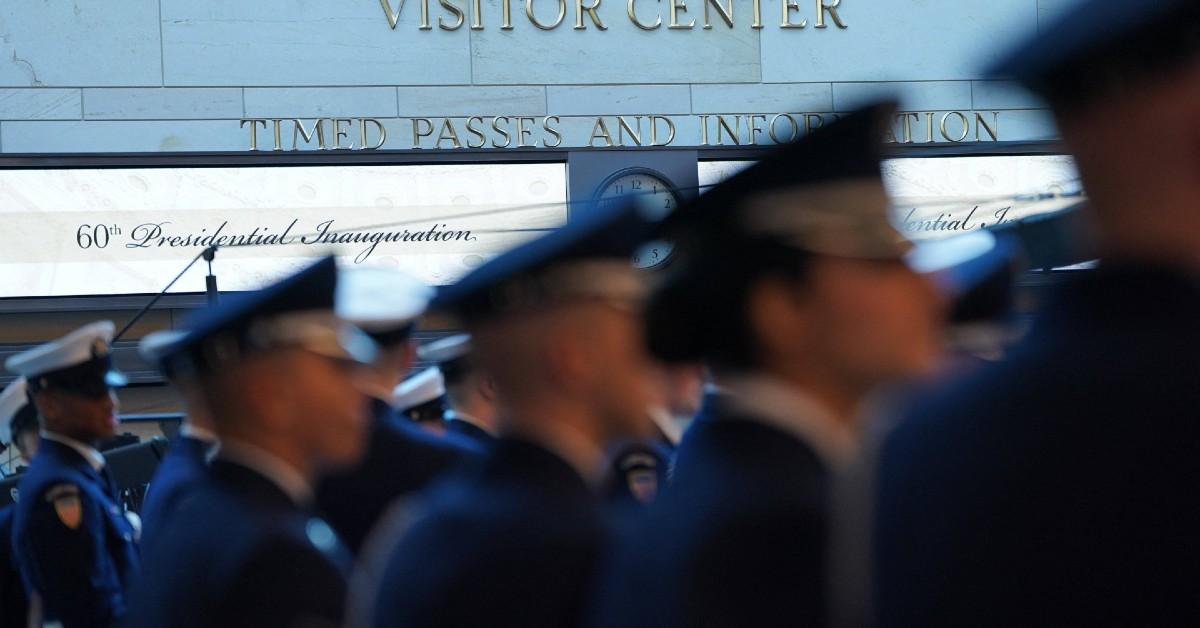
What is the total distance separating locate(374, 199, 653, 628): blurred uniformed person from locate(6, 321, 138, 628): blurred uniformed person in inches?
104

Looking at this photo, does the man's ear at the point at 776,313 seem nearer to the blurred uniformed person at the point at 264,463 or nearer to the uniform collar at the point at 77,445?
the blurred uniformed person at the point at 264,463

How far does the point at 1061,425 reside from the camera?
1.01m

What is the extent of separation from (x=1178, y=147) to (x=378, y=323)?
11.1ft

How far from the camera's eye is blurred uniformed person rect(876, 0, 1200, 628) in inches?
38.1

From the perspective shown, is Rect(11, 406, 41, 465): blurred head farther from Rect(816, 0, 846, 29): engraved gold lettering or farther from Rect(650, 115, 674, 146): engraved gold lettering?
Rect(816, 0, 846, 29): engraved gold lettering

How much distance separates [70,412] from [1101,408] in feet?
13.5

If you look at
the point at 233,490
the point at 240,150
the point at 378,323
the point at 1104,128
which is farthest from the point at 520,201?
the point at 1104,128

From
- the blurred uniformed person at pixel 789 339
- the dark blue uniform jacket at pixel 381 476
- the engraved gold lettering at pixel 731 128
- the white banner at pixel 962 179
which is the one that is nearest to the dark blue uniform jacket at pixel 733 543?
the blurred uniformed person at pixel 789 339

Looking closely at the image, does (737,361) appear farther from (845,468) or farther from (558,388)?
(558,388)

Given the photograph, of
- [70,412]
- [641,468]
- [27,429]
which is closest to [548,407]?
[641,468]

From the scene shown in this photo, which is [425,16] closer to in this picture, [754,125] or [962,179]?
[754,125]

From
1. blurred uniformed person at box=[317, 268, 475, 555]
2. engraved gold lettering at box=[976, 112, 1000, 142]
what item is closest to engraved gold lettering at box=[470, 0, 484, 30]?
engraved gold lettering at box=[976, 112, 1000, 142]

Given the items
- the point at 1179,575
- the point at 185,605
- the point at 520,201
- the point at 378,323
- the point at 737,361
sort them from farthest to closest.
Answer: the point at 520,201, the point at 378,323, the point at 185,605, the point at 737,361, the point at 1179,575

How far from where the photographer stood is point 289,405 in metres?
2.39
